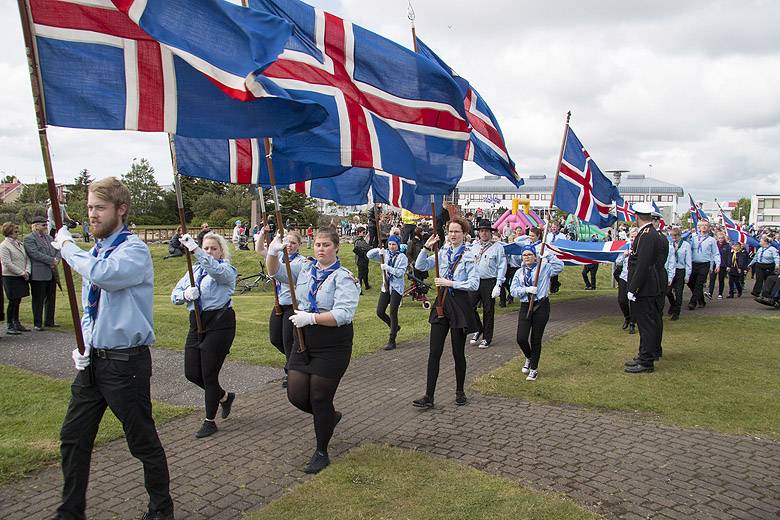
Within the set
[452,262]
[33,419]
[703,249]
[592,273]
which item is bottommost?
[33,419]

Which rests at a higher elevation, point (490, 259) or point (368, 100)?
point (368, 100)

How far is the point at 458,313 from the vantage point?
6270mm

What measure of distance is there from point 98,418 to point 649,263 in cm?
737

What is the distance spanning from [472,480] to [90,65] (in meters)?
4.35

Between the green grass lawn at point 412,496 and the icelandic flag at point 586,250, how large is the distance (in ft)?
32.8

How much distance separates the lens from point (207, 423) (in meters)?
5.51

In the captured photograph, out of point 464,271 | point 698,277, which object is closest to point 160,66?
point 464,271

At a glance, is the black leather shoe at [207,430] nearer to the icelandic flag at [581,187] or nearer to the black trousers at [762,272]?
the icelandic flag at [581,187]

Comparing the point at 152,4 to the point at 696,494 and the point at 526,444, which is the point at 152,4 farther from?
the point at 696,494

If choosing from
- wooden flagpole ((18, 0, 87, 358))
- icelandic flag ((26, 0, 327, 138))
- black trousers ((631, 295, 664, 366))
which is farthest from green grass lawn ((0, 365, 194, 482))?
black trousers ((631, 295, 664, 366))

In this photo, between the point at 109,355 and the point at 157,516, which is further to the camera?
the point at 157,516

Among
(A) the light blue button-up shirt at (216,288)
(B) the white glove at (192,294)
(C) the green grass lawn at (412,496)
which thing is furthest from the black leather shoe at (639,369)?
(B) the white glove at (192,294)

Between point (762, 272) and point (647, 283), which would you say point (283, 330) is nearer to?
point (647, 283)

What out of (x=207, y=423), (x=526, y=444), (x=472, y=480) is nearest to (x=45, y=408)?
(x=207, y=423)
